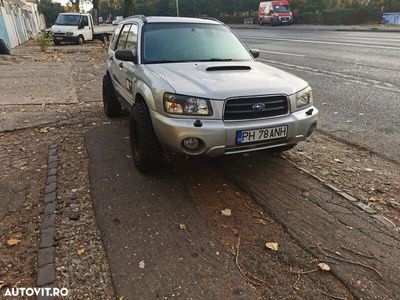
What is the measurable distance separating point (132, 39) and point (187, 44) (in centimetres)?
89

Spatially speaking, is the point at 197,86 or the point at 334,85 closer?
the point at 197,86

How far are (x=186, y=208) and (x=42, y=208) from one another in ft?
4.65

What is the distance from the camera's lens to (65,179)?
4137 millimetres

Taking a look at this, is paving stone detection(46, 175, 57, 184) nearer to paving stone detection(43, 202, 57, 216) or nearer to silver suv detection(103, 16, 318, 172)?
paving stone detection(43, 202, 57, 216)

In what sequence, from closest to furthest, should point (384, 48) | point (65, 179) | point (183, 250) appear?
1. point (183, 250)
2. point (65, 179)
3. point (384, 48)

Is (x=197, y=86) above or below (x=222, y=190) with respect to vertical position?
above

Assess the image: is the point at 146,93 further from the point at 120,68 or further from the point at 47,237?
the point at 47,237

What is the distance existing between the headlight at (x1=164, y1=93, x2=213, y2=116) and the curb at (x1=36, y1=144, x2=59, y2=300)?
152cm

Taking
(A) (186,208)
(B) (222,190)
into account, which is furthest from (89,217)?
(B) (222,190)

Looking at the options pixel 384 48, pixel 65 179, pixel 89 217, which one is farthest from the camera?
pixel 384 48

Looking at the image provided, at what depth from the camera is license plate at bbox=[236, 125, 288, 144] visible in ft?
11.2

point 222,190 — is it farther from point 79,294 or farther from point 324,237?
point 79,294

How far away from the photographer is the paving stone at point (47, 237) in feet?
9.69

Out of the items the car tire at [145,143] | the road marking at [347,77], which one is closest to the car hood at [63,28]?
the road marking at [347,77]
